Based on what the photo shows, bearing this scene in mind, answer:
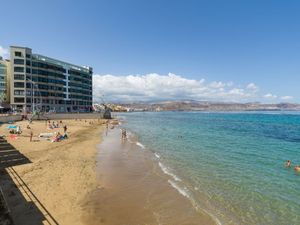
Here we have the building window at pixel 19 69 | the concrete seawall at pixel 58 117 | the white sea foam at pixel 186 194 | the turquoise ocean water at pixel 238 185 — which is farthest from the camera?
the building window at pixel 19 69

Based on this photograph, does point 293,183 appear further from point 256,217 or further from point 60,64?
point 60,64

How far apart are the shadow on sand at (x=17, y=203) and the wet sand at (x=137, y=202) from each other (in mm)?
2105

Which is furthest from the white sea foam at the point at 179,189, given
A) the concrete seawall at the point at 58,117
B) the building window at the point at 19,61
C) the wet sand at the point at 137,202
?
the building window at the point at 19,61

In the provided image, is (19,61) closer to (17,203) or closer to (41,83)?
(41,83)

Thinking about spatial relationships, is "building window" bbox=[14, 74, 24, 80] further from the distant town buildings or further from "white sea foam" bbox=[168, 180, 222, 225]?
"white sea foam" bbox=[168, 180, 222, 225]

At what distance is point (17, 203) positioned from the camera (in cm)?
1137

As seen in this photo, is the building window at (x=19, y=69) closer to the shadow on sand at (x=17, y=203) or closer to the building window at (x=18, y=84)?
the building window at (x=18, y=84)

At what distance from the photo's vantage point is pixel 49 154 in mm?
23250

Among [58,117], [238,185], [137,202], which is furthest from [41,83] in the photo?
[238,185]

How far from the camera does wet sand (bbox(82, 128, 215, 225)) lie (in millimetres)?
10391

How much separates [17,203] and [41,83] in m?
94.0

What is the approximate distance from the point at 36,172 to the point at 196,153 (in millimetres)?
17780

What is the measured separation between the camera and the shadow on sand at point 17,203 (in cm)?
766

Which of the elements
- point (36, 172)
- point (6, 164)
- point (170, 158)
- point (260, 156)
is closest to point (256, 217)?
point (170, 158)
